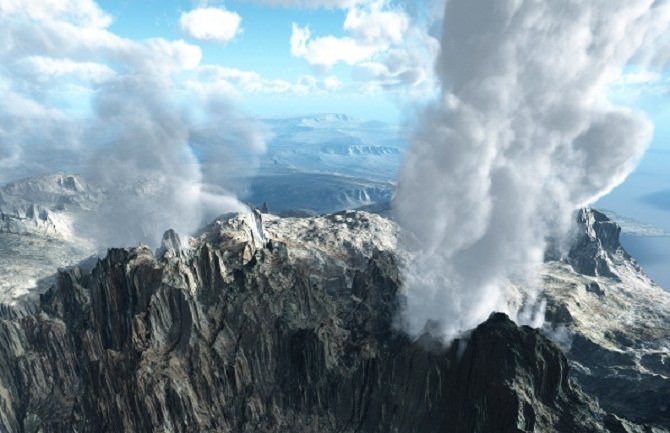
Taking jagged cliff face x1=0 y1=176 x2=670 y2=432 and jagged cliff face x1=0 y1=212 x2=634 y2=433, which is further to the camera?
jagged cliff face x1=0 y1=176 x2=670 y2=432

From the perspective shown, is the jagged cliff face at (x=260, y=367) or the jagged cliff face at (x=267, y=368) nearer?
the jagged cliff face at (x=260, y=367)

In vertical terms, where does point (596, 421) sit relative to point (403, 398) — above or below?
above

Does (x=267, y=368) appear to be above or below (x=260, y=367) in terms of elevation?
below

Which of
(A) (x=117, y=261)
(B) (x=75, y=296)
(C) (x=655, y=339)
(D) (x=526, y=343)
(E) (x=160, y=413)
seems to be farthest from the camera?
(C) (x=655, y=339)

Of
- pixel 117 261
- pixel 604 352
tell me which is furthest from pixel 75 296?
Result: pixel 604 352

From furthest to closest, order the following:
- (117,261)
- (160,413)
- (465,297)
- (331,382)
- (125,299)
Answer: (465,297) → (117,261) → (125,299) → (331,382) → (160,413)

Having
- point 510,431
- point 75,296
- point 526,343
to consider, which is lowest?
point 75,296

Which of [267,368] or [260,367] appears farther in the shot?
[267,368]

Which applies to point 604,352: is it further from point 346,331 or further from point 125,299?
point 125,299
